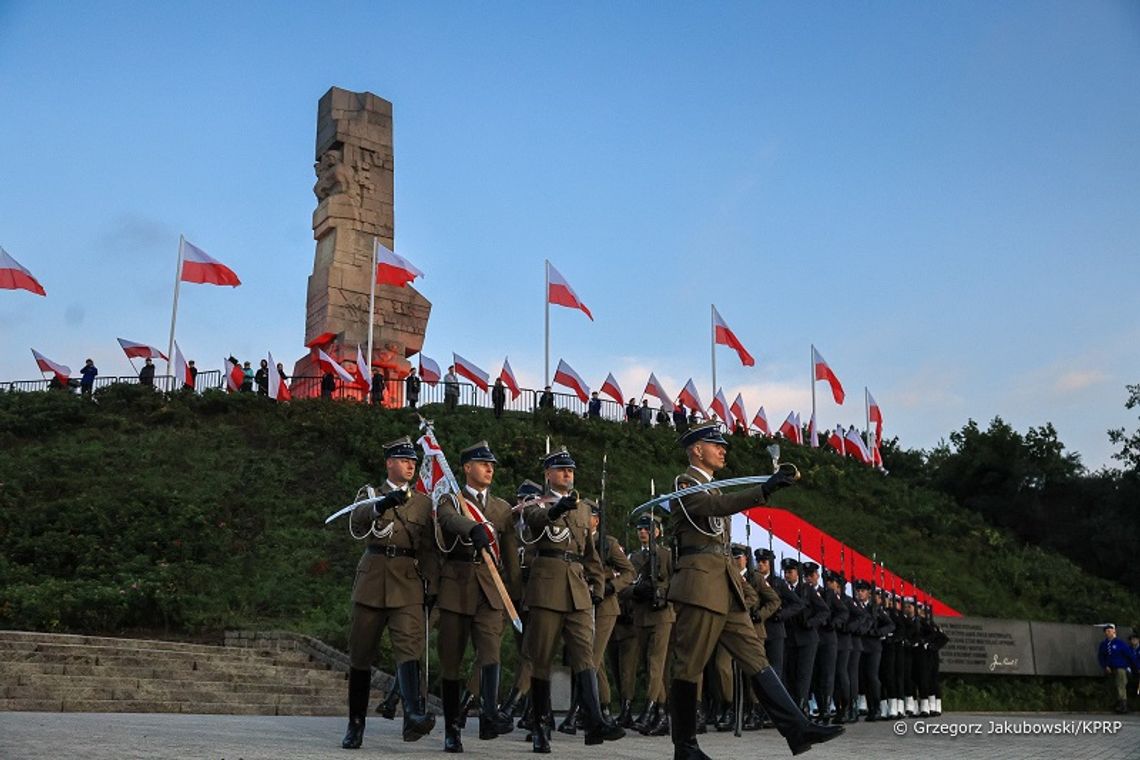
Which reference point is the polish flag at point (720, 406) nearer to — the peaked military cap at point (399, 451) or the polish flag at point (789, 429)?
the polish flag at point (789, 429)

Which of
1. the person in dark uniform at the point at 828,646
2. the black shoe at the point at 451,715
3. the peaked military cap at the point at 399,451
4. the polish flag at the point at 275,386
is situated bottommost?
the black shoe at the point at 451,715

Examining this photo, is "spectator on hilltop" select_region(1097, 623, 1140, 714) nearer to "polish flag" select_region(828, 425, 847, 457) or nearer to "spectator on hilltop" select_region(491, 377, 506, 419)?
"spectator on hilltop" select_region(491, 377, 506, 419)

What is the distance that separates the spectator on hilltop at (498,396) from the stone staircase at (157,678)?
16.5 m

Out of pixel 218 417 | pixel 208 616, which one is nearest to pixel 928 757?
pixel 208 616

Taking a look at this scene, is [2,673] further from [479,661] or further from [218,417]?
[218,417]

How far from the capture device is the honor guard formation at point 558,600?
7.25m

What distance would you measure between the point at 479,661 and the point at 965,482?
40808 mm

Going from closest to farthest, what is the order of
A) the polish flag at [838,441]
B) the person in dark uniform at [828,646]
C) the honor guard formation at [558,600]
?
the honor guard formation at [558,600] < the person in dark uniform at [828,646] < the polish flag at [838,441]

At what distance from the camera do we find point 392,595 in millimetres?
8344

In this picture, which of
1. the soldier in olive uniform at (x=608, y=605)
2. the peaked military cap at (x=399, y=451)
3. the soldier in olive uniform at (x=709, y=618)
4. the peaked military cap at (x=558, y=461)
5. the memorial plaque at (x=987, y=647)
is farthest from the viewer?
the memorial plaque at (x=987, y=647)

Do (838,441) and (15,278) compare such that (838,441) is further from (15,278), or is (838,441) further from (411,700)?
(411,700)

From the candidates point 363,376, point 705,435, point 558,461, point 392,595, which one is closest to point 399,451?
point 392,595

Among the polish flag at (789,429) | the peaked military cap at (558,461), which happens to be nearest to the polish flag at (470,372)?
the polish flag at (789,429)

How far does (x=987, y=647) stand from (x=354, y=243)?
21455mm
